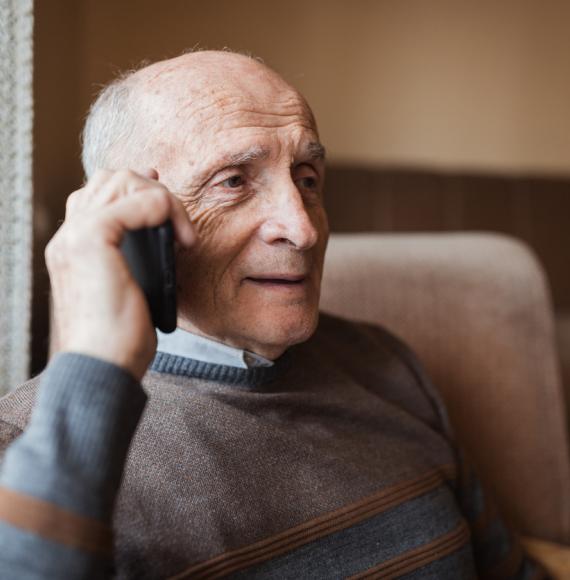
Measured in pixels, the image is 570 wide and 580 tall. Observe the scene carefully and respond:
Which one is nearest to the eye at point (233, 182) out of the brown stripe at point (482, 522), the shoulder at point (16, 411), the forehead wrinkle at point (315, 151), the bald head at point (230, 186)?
the bald head at point (230, 186)

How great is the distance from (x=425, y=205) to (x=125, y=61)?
1.34 m

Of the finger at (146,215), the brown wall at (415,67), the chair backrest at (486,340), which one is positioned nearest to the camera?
the finger at (146,215)

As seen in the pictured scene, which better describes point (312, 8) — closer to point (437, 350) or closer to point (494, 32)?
point (494, 32)

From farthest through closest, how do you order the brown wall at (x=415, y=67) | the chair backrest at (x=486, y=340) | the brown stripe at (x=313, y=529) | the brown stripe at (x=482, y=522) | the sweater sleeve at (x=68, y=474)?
1. the brown wall at (x=415, y=67)
2. the chair backrest at (x=486, y=340)
3. the brown stripe at (x=482, y=522)
4. the brown stripe at (x=313, y=529)
5. the sweater sleeve at (x=68, y=474)

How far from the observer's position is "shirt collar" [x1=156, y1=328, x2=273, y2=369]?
3.20 ft

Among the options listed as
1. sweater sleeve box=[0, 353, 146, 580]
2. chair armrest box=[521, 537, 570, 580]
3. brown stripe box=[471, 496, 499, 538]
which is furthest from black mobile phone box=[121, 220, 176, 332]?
chair armrest box=[521, 537, 570, 580]

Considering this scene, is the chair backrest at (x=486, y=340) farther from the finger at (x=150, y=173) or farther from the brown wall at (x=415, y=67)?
the brown wall at (x=415, y=67)

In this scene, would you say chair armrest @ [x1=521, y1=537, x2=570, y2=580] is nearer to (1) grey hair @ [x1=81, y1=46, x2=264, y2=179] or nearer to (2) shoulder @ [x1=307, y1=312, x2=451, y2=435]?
(2) shoulder @ [x1=307, y1=312, x2=451, y2=435]

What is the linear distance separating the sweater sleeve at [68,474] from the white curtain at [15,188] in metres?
0.47

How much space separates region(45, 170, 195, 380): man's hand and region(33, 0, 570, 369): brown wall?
202 centimetres

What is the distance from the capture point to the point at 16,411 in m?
0.87

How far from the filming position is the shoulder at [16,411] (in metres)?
0.82

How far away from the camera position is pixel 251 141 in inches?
36.6

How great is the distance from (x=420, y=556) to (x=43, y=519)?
0.61 meters
